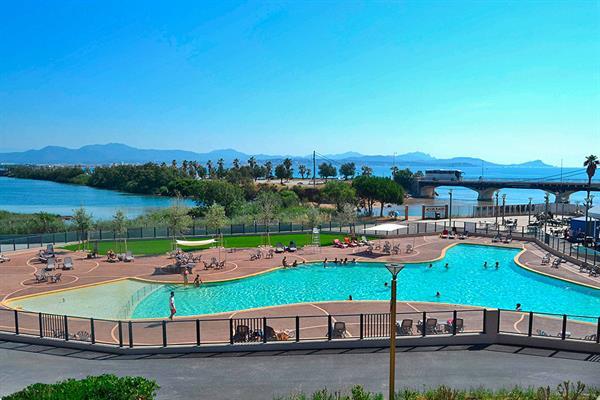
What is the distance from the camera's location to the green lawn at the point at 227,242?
36.2 m

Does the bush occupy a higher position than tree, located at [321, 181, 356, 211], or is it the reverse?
tree, located at [321, 181, 356, 211]

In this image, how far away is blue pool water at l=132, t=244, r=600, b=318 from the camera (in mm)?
23375

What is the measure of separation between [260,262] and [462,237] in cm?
2015

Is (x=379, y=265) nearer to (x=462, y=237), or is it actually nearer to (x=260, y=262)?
(x=260, y=262)

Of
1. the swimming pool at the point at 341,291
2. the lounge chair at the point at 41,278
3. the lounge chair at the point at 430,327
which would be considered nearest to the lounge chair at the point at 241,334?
the lounge chair at the point at 430,327

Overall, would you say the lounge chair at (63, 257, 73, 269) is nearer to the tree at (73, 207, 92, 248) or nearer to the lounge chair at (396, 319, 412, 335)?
the tree at (73, 207, 92, 248)

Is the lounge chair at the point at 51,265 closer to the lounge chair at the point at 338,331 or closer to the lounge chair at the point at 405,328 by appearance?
the lounge chair at the point at 338,331

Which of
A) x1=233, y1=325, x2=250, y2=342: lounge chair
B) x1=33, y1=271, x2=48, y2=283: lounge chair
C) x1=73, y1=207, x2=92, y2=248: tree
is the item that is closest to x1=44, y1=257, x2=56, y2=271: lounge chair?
x1=33, y1=271, x2=48, y2=283: lounge chair

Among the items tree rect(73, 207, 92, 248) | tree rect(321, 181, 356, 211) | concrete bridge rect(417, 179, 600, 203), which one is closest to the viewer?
tree rect(73, 207, 92, 248)

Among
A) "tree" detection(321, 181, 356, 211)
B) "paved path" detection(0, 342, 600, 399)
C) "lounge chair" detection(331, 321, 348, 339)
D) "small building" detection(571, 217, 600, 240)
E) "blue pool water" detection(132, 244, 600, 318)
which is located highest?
"tree" detection(321, 181, 356, 211)

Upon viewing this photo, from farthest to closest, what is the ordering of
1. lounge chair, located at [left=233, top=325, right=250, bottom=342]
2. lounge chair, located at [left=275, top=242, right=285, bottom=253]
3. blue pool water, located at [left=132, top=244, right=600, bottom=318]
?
lounge chair, located at [left=275, top=242, right=285, bottom=253]
blue pool water, located at [left=132, top=244, right=600, bottom=318]
lounge chair, located at [left=233, top=325, right=250, bottom=342]

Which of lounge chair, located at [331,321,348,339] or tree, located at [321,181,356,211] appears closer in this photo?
lounge chair, located at [331,321,348,339]

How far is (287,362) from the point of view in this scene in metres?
14.1

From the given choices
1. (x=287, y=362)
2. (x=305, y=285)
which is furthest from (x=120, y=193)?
(x=287, y=362)
